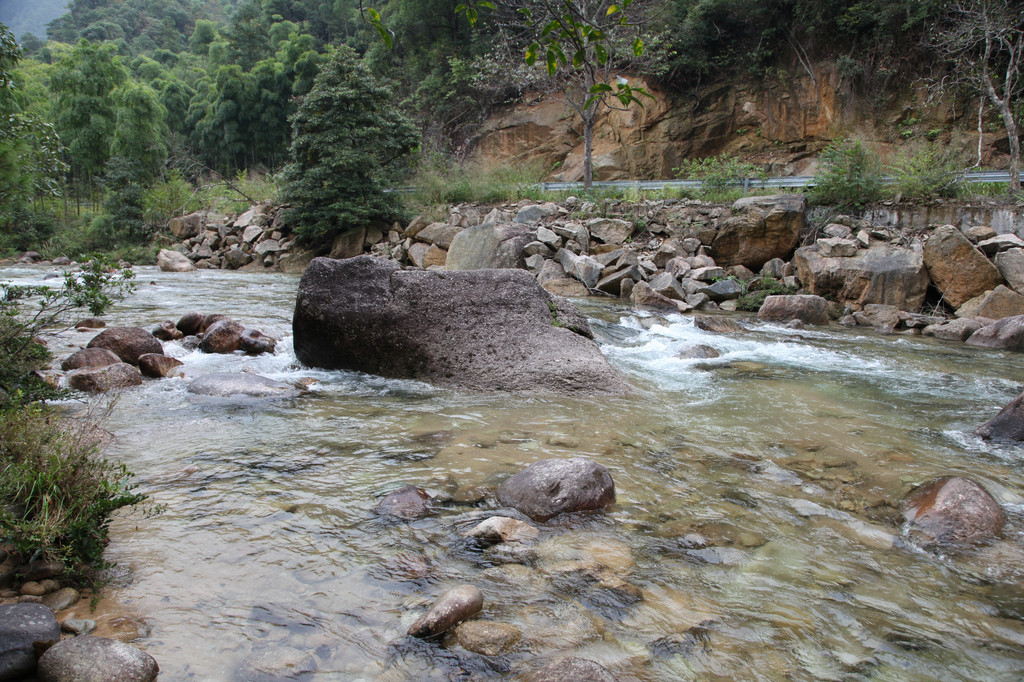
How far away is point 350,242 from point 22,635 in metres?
18.6

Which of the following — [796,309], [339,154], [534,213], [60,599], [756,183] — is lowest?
[796,309]

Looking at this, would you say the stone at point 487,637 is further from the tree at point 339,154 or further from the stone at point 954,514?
the tree at point 339,154

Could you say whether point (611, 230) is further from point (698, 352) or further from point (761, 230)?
point (698, 352)

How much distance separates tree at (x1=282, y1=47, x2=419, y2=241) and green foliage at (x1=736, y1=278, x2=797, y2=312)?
11.5 metres

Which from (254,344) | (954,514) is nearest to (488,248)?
(254,344)

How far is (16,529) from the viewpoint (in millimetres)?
2355

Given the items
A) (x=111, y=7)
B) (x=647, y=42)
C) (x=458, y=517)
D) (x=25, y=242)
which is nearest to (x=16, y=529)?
(x=458, y=517)

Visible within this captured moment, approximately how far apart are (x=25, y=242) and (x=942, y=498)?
2985 centimetres

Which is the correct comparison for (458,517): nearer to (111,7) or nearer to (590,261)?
(590,261)

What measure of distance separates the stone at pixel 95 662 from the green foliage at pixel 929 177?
1552cm

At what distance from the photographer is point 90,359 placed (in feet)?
20.2

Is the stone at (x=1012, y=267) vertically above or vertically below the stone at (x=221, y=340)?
above

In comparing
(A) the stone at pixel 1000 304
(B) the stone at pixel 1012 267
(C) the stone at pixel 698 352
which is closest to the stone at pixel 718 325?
(C) the stone at pixel 698 352

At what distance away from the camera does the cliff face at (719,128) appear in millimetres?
20438
